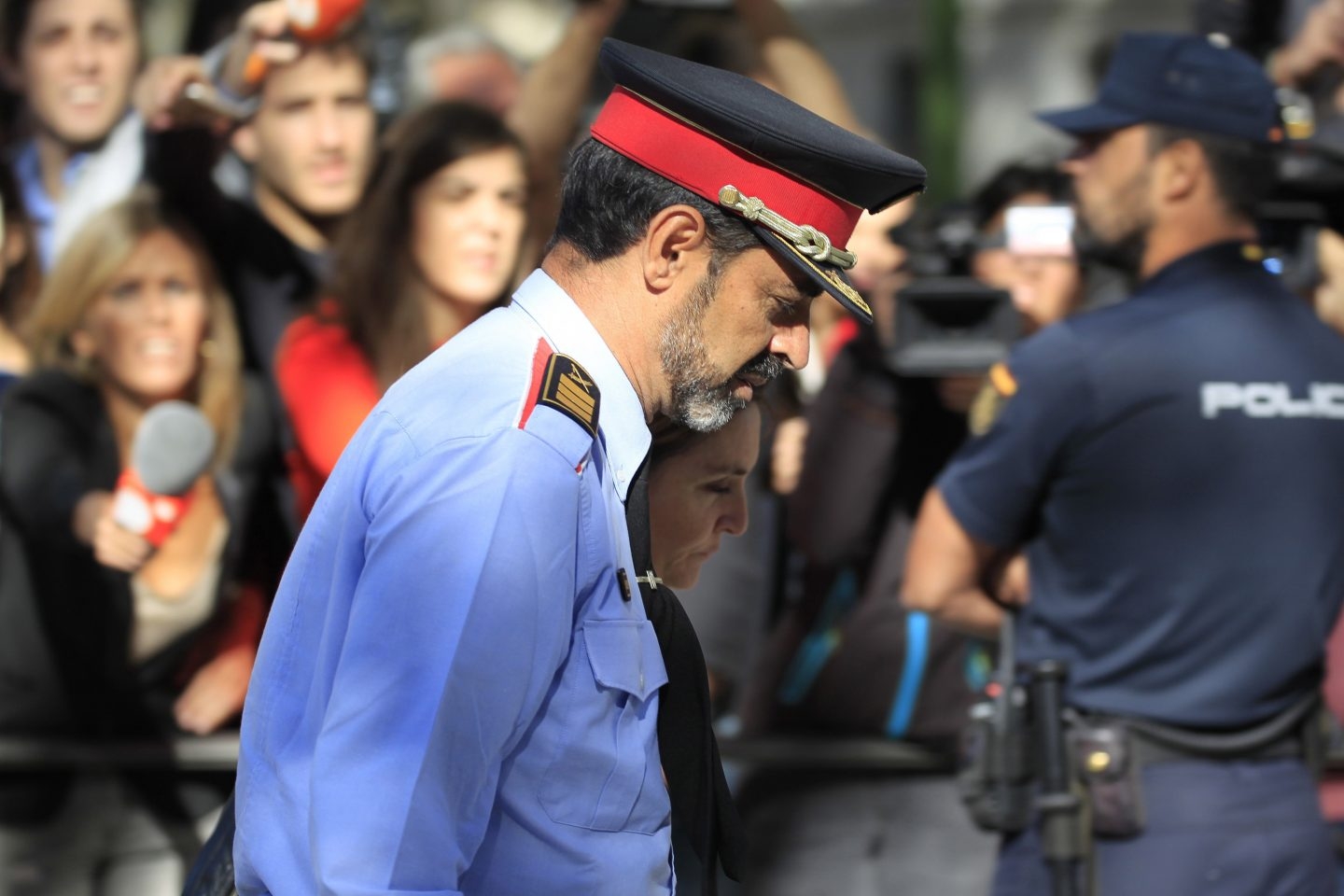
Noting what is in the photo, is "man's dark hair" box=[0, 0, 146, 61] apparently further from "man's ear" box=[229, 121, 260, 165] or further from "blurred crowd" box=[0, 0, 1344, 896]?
"man's ear" box=[229, 121, 260, 165]

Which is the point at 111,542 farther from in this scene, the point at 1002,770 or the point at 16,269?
the point at 1002,770

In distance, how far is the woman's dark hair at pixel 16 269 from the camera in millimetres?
3830

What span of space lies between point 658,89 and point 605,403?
0.29 meters

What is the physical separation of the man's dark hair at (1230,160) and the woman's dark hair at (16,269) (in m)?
2.43

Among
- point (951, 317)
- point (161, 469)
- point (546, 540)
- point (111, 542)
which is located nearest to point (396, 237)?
point (161, 469)

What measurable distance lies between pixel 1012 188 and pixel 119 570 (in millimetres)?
2316

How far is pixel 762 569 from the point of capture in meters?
3.84

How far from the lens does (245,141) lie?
13.0ft

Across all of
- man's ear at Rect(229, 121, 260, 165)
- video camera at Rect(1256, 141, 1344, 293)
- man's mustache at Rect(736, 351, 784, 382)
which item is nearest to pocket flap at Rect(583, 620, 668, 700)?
man's mustache at Rect(736, 351, 784, 382)

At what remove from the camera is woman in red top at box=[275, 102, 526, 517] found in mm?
3598

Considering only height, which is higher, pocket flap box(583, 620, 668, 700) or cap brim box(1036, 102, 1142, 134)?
Answer: cap brim box(1036, 102, 1142, 134)

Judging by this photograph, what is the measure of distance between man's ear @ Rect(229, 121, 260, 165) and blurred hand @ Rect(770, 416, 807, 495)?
1.36 metres

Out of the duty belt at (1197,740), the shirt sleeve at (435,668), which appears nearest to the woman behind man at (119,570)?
the duty belt at (1197,740)

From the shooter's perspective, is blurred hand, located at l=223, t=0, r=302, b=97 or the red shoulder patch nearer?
the red shoulder patch
